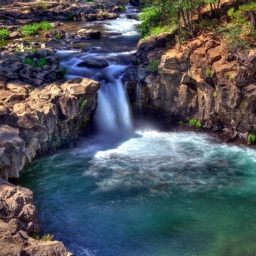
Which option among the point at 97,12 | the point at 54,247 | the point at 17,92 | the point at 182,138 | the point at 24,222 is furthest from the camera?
the point at 97,12

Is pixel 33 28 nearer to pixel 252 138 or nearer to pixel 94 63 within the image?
pixel 94 63

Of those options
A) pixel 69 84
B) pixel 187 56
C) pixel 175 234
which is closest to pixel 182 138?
pixel 187 56

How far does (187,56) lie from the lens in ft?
79.2

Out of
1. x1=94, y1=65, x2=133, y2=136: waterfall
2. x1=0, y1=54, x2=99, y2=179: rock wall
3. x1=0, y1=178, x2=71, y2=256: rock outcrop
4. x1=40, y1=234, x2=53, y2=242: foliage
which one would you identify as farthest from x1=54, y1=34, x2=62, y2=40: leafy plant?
x1=40, y1=234, x2=53, y2=242: foliage

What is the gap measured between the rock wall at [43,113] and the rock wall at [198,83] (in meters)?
3.90

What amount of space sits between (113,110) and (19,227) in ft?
44.7

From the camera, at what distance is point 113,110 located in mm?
25703

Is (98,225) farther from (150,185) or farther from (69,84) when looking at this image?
(69,84)

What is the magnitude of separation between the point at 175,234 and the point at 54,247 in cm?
539

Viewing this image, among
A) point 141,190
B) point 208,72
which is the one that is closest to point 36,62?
point 208,72

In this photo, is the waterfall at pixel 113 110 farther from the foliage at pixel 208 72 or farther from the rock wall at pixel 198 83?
the foliage at pixel 208 72

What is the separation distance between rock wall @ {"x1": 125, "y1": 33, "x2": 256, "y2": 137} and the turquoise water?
162cm

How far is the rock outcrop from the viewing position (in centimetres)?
1160

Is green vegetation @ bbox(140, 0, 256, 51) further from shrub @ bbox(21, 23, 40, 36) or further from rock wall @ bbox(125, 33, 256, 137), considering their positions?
shrub @ bbox(21, 23, 40, 36)
